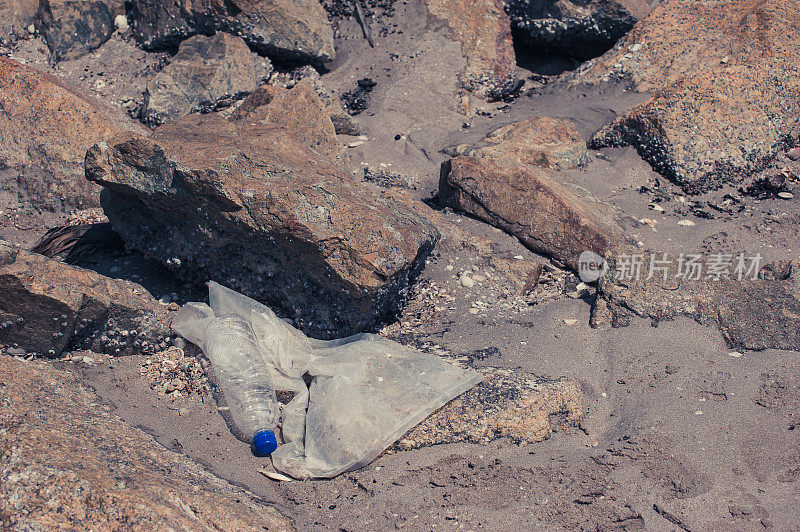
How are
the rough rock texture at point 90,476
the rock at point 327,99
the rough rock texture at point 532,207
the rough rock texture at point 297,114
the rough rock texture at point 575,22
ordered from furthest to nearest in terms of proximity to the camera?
the rough rock texture at point 575,22, the rock at point 327,99, the rough rock texture at point 297,114, the rough rock texture at point 532,207, the rough rock texture at point 90,476

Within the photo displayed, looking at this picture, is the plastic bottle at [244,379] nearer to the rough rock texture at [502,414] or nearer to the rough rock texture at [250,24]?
the rough rock texture at [502,414]

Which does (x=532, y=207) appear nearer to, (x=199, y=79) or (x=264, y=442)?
(x=264, y=442)

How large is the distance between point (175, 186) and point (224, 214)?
0.85 ft

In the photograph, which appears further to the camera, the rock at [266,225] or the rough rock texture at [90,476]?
the rock at [266,225]

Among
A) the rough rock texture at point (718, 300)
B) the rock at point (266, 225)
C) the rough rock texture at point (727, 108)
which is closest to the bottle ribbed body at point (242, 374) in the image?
the rock at point (266, 225)

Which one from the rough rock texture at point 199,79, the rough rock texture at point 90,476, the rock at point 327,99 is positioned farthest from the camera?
the rock at point 327,99

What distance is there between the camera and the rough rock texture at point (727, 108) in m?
4.41

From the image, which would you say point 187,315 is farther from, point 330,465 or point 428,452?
point 428,452

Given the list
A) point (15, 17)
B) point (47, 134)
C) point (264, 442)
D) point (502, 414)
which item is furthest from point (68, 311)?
point (15, 17)

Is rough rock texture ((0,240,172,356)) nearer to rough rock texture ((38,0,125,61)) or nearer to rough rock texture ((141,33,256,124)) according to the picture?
rough rock texture ((141,33,256,124))

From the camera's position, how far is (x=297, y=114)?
4.29 metres

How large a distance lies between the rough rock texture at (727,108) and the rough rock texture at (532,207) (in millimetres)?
844

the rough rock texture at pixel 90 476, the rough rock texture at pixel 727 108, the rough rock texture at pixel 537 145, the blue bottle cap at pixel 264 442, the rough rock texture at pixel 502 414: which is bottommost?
the blue bottle cap at pixel 264 442

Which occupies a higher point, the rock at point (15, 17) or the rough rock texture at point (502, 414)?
the rock at point (15, 17)
